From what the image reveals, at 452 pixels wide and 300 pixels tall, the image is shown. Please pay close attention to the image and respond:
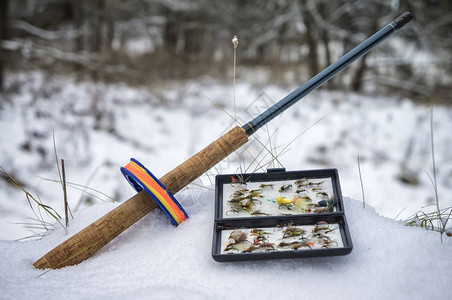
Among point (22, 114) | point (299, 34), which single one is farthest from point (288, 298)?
point (299, 34)

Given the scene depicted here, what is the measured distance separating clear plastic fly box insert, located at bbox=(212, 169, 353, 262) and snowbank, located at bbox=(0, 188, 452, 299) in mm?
44

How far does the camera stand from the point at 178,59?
21.5ft

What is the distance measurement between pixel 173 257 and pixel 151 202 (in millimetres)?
165

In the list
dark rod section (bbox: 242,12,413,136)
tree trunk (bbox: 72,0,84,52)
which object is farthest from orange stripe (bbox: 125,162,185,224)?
tree trunk (bbox: 72,0,84,52)

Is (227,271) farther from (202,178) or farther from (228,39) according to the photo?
(228,39)

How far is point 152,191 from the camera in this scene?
973 millimetres

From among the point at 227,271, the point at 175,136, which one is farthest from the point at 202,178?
the point at 175,136

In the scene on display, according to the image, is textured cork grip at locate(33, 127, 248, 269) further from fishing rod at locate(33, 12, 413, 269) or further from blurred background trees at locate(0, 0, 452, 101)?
blurred background trees at locate(0, 0, 452, 101)

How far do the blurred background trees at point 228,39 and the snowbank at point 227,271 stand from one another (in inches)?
170

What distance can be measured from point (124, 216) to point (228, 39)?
660 cm

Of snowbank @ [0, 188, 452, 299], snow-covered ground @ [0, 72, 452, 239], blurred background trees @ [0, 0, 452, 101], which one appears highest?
blurred background trees @ [0, 0, 452, 101]

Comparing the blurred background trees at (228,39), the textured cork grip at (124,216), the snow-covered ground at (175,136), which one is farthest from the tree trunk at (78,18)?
the textured cork grip at (124,216)

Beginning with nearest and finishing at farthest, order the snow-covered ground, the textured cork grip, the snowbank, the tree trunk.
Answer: the snowbank < the textured cork grip < the snow-covered ground < the tree trunk

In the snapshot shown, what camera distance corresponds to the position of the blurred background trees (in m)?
5.03
